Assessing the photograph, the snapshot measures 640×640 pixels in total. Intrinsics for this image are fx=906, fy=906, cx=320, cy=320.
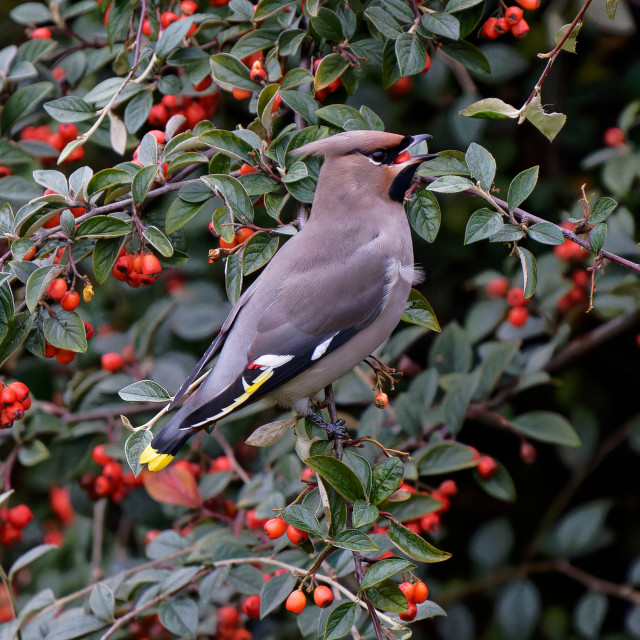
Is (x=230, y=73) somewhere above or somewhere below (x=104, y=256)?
above

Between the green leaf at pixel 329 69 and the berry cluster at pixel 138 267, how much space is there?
0.60 meters

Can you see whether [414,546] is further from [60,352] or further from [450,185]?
[60,352]

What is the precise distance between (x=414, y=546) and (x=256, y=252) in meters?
0.79

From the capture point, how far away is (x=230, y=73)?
7.75 feet

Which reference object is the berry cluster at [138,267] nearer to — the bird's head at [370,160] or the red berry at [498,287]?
the bird's head at [370,160]

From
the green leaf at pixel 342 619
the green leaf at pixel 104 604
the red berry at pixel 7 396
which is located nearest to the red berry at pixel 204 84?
the red berry at pixel 7 396

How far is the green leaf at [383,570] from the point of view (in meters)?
1.78

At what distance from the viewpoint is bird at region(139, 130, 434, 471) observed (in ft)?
7.67

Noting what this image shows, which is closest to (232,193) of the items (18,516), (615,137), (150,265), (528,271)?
(150,265)

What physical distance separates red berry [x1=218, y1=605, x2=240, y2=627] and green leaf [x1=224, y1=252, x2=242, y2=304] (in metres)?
1.10

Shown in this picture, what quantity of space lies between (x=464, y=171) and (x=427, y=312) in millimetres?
385

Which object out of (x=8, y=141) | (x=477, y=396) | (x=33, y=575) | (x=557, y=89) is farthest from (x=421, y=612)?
(x=557, y=89)

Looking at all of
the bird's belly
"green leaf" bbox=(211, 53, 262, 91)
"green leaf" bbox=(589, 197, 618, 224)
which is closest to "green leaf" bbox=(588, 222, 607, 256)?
"green leaf" bbox=(589, 197, 618, 224)

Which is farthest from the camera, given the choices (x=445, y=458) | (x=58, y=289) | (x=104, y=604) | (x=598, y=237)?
(x=445, y=458)
